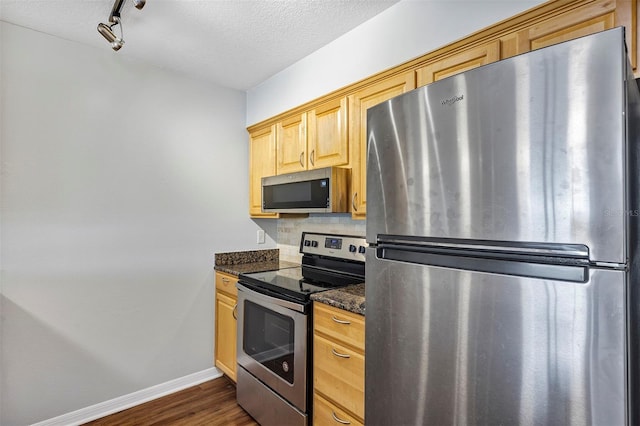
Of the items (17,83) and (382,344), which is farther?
(17,83)

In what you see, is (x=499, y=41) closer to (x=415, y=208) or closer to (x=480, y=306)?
(x=415, y=208)

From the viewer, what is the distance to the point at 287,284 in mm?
2055

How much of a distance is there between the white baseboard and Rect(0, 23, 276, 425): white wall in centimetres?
4

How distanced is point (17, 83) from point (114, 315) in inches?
61.1

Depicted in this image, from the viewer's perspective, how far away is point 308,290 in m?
1.87

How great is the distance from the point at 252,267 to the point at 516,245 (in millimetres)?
2169

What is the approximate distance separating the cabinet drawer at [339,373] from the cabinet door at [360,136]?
2.51ft

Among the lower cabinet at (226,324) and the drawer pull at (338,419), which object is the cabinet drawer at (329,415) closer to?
the drawer pull at (338,419)

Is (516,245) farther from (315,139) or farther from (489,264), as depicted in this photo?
(315,139)

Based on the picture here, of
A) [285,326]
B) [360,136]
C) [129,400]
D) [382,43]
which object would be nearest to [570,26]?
[382,43]

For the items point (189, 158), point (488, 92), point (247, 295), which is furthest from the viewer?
point (189, 158)

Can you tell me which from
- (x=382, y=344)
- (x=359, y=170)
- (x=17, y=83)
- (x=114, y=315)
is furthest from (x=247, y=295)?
(x=17, y=83)

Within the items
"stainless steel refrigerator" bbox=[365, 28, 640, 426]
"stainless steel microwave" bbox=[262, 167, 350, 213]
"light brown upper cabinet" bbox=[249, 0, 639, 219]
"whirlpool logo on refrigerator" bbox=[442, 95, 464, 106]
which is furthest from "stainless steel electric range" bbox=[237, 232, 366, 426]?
"whirlpool logo on refrigerator" bbox=[442, 95, 464, 106]

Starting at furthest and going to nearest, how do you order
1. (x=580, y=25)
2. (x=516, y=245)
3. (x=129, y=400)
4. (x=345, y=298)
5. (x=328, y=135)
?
(x=129, y=400) → (x=328, y=135) → (x=345, y=298) → (x=580, y=25) → (x=516, y=245)
